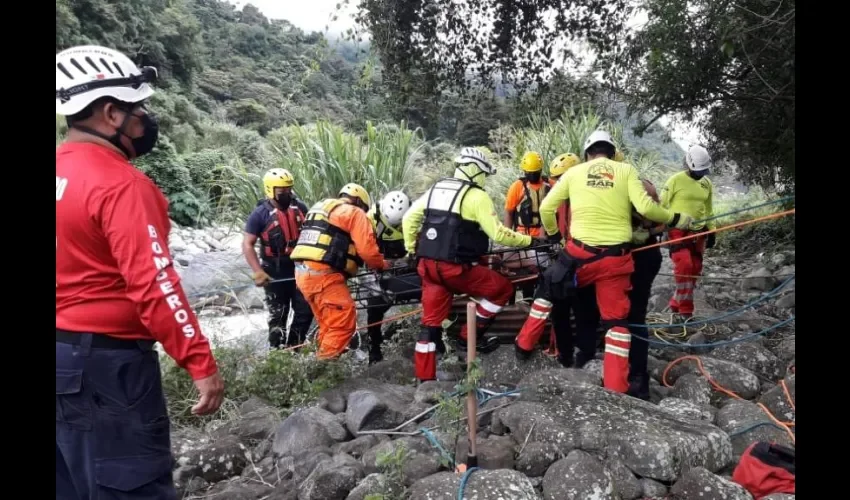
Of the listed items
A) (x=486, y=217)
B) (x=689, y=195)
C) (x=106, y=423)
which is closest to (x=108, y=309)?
(x=106, y=423)

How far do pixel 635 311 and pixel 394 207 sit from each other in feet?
8.44

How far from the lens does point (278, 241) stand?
6543mm

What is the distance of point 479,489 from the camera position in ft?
9.21

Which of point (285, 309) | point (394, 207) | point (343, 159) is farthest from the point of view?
point (343, 159)

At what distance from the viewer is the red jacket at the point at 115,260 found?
2039 millimetres

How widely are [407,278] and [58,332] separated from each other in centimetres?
389

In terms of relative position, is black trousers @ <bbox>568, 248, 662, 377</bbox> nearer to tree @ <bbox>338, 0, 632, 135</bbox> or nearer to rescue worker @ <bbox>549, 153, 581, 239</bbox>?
rescue worker @ <bbox>549, 153, 581, 239</bbox>

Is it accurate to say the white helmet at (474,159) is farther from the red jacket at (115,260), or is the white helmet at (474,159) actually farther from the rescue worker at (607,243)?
the red jacket at (115,260)

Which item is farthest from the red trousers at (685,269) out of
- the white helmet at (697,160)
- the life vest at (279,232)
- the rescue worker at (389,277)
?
the life vest at (279,232)

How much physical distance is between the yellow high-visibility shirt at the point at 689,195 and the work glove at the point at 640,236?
147cm

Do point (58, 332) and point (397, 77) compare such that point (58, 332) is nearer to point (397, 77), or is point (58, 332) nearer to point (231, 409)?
point (231, 409)

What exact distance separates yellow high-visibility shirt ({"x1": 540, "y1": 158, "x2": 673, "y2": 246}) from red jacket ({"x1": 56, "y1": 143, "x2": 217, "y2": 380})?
10.4ft

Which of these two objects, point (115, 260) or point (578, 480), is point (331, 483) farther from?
point (115, 260)

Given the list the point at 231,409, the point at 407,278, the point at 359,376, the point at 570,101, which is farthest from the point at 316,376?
the point at 570,101
